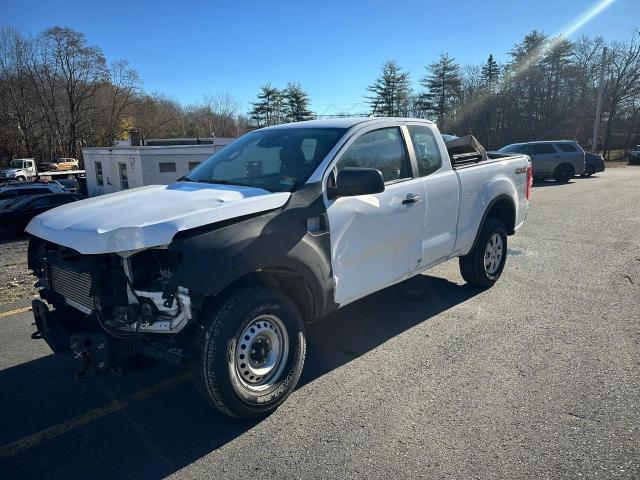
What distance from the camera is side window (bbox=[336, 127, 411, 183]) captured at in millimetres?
3880

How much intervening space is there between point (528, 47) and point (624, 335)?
65.4 m

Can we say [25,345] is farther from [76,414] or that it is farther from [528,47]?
[528,47]

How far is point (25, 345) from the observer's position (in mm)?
4457

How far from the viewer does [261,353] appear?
325cm

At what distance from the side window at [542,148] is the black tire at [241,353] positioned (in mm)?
20648

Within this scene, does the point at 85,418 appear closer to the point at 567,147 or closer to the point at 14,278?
the point at 14,278

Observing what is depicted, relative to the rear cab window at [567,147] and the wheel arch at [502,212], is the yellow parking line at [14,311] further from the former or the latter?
the rear cab window at [567,147]

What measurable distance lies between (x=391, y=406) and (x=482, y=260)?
2.84 m

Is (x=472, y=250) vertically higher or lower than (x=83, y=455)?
higher

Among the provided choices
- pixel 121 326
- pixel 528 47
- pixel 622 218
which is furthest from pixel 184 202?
pixel 528 47

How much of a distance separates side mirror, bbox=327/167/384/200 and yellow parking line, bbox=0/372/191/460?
1982 mm

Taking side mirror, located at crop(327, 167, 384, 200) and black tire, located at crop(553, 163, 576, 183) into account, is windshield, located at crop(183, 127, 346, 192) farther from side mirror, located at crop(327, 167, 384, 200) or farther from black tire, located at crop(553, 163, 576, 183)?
black tire, located at crop(553, 163, 576, 183)

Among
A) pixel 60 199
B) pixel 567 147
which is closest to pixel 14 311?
pixel 60 199

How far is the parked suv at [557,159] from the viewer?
68.2 ft
